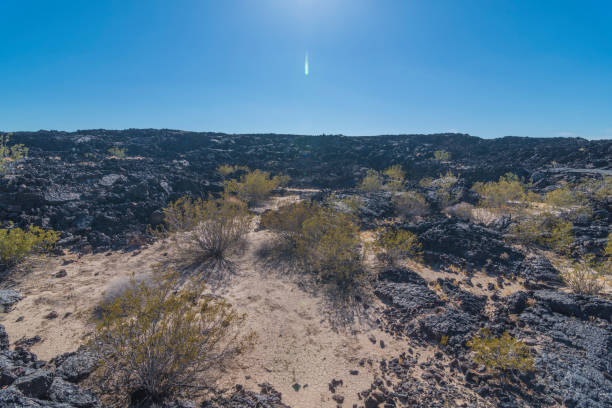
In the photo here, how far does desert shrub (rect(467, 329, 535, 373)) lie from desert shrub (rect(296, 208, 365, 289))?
2.38 metres

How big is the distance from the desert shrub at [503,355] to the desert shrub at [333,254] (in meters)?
2.38

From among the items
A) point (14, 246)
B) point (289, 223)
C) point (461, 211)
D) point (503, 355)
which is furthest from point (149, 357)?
point (461, 211)

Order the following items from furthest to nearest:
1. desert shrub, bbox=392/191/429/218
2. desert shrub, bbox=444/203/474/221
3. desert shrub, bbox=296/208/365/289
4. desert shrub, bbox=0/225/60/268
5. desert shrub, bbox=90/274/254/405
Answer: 1. desert shrub, bbox=392/191/429/218
2. desert shrub, bbox=444/203/474/221
3. desert shrub, bbox=296/208/365/289
4. desert shrub, bbox=0/225/60/268
5. desert shrub, bbox=90/274/254/405

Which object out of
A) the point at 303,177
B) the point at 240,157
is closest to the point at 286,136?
the point at 240,157

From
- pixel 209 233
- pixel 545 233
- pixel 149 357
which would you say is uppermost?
pixel 209 233

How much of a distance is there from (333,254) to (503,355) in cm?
328

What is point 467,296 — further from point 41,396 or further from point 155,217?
point 155,217

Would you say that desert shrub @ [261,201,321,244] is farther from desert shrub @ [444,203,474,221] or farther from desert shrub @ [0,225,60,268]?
desert shrub @ [444,203,474,221]

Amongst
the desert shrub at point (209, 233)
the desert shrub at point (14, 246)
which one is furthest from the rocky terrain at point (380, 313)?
the desert shrub at point (209, 233)

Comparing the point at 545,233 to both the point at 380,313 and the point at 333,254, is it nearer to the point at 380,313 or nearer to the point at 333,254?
the point at 380,313

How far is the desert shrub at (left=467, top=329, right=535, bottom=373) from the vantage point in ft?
9.84

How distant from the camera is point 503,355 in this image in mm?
3150

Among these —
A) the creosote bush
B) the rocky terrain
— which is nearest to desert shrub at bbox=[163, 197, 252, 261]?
the rocky terrain

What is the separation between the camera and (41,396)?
2246 mm
